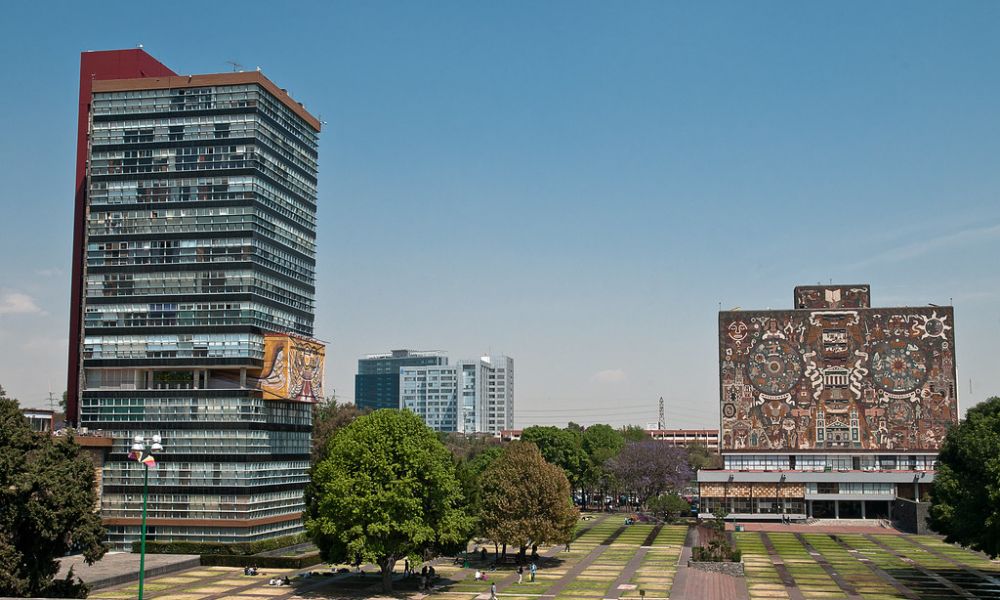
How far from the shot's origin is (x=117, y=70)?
10850 cm

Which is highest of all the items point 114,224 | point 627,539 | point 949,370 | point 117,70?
point 117,70

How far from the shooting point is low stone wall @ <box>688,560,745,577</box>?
85.4 m

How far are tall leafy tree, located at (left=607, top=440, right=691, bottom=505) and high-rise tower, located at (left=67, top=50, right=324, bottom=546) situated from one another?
210ft

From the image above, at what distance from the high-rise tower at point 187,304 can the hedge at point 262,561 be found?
541 cm

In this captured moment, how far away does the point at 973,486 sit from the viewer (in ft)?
242

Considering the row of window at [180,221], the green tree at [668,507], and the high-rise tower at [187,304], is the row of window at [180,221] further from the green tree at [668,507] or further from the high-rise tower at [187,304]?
the green tree at [668,507]

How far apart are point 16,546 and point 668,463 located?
11281 centimetres

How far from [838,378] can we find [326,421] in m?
79.8

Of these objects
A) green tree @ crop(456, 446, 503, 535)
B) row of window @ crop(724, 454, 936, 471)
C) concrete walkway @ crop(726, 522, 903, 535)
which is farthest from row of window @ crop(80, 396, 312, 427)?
row of window @ crop(724, 454, 936, 471)

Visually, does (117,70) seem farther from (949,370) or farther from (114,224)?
→ (949,370)

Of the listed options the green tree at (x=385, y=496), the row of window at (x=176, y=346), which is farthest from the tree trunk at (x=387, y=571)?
the row of window at (x=176, y=346)

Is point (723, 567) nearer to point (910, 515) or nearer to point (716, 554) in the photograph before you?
point (716, 554)

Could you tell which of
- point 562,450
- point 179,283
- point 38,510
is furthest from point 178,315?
point 562,450

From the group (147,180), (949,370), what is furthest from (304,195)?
(949,370)
